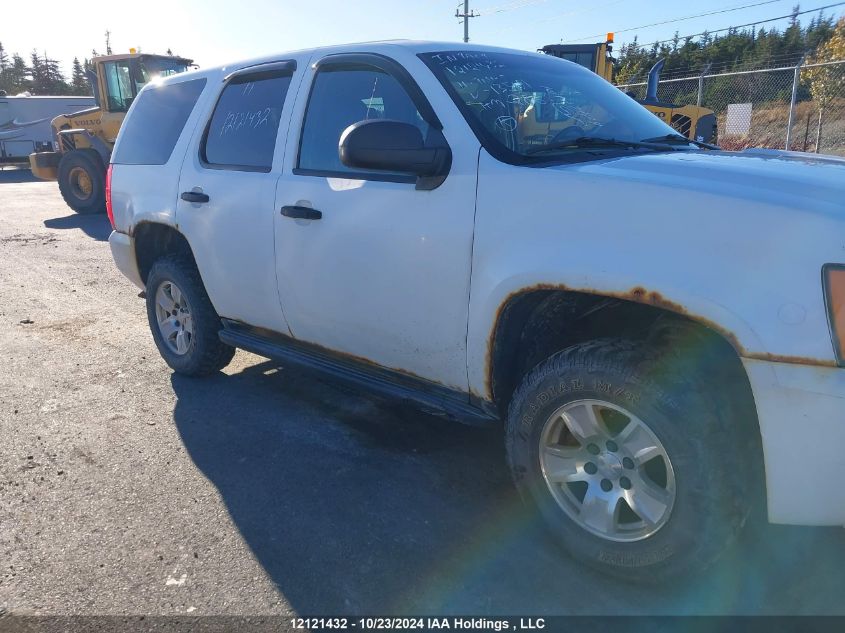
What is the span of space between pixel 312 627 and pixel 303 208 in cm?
188

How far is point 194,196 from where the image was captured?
395 cm

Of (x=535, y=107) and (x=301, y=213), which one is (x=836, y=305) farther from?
(x=301, y=213)

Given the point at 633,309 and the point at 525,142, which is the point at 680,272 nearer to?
the point at 633,309

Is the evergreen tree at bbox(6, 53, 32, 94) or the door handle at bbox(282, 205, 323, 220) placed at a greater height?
the evergreen tree at bbox(6, 53, 32, 94)

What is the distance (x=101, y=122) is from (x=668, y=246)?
48.5ft

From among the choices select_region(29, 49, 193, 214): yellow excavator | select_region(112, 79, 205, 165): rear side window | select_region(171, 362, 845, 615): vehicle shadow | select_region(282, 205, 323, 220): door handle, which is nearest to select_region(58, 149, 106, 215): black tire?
select_region(29, 49, 193, 214): yellow excavator

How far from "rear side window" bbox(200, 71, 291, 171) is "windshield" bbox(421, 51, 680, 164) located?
103 centimetres

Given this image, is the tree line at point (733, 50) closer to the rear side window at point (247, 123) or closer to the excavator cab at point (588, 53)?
the excavator cab at point (588, 53)

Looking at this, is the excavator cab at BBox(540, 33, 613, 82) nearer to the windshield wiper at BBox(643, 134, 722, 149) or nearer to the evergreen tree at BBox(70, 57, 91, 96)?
the windshield wiper at BBox(643, 134, 722, 149)

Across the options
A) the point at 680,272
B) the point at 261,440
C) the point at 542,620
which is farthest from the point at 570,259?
the point at 261,440

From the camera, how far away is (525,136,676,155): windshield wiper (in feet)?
9.38

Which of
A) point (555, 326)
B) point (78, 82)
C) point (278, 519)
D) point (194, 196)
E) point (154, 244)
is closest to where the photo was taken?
point (555, 326)

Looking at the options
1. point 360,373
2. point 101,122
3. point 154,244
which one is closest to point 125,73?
point 101,122

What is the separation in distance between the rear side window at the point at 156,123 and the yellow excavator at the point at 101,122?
9.89 meters
